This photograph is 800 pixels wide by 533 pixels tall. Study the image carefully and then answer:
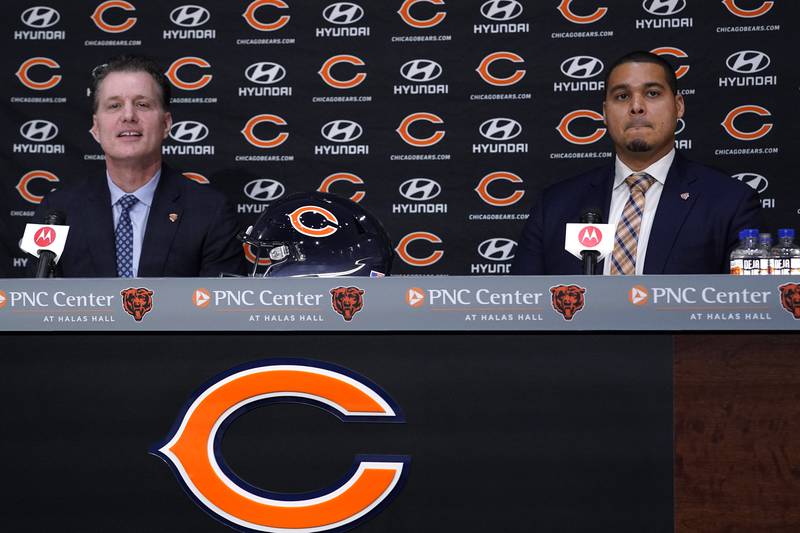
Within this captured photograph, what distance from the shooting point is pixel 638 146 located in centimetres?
258

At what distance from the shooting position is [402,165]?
358 cm

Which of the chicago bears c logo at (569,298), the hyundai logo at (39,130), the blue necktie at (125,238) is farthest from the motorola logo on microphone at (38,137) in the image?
the chicago bears c logo at (569,298)

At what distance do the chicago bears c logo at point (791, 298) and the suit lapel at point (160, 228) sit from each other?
178 cm

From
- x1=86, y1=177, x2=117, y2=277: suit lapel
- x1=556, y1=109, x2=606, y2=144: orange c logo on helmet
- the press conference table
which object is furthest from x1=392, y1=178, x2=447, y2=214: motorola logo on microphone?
the press conference table

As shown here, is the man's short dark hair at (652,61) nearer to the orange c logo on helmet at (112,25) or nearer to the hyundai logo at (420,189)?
the hyundai logo at (420,189)

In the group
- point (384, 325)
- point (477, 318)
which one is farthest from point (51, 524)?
point (477, 318)

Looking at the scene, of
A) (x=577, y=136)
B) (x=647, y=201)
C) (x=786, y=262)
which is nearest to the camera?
(x=786, y=262)

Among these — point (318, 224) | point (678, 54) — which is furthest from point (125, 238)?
point (678, 54)

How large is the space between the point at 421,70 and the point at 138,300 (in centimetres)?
232

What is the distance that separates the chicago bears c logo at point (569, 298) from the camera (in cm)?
145

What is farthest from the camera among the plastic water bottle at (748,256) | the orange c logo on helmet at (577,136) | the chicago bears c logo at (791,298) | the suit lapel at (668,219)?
the orange c logo on helmet at (577,136)

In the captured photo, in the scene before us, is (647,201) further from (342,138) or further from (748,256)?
(342,138)

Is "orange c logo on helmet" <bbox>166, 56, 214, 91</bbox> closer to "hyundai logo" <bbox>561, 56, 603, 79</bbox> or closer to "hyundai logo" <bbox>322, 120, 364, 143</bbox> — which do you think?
"hyundai logo" <bbox>322, 120, 364, 143</bbox>

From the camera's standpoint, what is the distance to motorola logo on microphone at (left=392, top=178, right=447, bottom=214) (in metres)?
3.57
